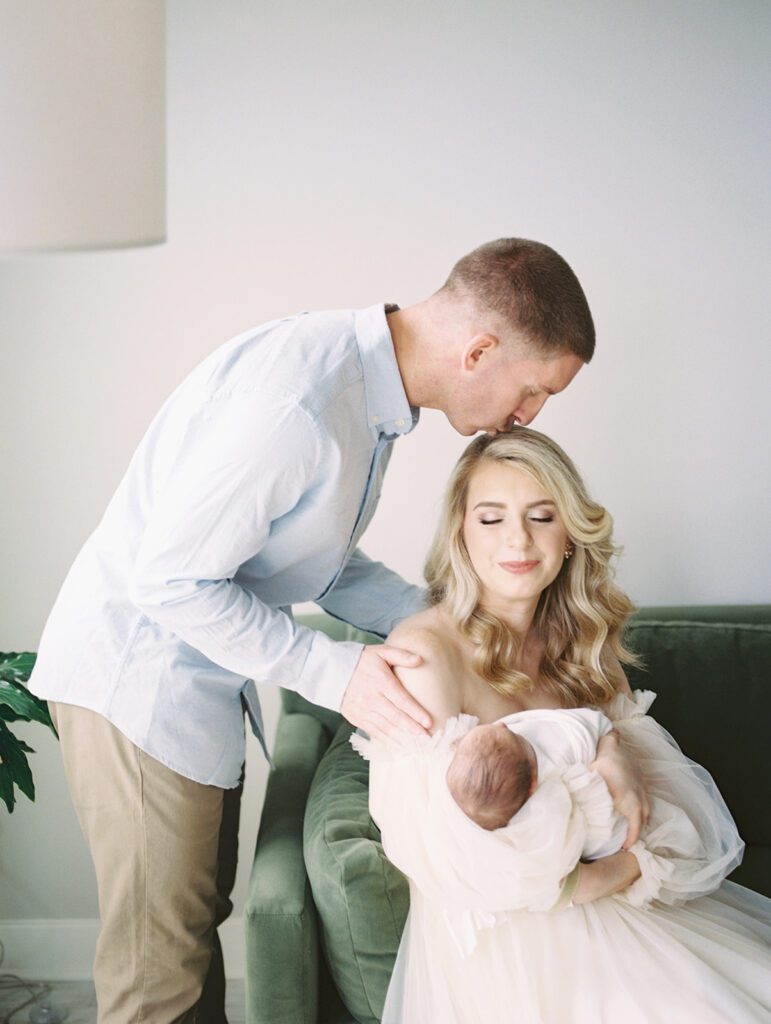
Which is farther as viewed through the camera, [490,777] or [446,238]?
[446,238]

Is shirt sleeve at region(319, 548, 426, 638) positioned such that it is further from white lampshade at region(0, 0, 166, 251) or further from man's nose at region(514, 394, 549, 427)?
white lampshade at region(0, 0, 166, 251)

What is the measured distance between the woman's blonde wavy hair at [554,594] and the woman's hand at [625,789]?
0.80 feet

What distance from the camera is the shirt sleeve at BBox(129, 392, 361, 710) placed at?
153 centimetres

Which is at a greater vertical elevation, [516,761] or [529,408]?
[529,408]

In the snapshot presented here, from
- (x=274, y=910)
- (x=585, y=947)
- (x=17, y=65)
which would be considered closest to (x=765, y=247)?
(x=585, y=947)

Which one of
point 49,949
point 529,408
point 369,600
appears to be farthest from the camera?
point 49,949

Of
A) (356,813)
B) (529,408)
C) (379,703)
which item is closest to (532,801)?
(379,703)

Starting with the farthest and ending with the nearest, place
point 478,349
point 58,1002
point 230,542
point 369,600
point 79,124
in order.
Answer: point 58,1002, point 369,600, point 478,349, point 230,542, point 79,124

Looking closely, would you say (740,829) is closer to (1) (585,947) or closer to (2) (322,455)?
(1) (585,947)

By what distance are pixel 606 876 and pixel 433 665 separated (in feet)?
1.45

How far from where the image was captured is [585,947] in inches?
64.9

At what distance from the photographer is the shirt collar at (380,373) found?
1.68 m

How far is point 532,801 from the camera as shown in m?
1.66

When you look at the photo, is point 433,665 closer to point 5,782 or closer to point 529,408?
point 529,408
